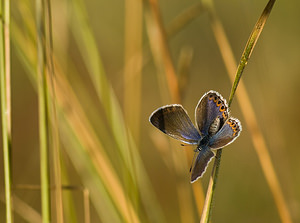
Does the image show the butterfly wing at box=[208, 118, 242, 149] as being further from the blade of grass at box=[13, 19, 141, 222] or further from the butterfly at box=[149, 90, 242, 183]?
the blade of grass at box=[13, 19, 141, 222]

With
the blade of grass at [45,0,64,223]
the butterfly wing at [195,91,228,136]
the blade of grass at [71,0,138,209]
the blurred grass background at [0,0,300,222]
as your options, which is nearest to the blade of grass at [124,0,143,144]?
the blurred grass background at [0,0,300,222]

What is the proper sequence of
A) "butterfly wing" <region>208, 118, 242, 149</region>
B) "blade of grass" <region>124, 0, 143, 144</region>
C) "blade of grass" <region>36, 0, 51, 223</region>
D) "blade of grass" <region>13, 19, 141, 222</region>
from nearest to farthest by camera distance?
"blade of grass" <region>36, 0, 51, 223</region> < "butterfly wing" <region>208, 118, 242, 149</region> < "blade of grass" <region>13, 19, 141, 222</region> < "blade of grass" <region>124, 0, 143, 144</region>

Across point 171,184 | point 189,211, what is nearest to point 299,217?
point 189,211

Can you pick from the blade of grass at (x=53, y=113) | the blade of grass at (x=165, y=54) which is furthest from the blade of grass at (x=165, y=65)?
the blade of grass at (x=53, y=113)

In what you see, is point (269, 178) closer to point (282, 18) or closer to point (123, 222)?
point (123, 222)

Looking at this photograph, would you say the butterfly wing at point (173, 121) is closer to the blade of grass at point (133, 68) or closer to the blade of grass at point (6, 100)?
the blade of grass at point (6, 100)

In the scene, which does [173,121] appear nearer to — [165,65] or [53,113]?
[53,113]
